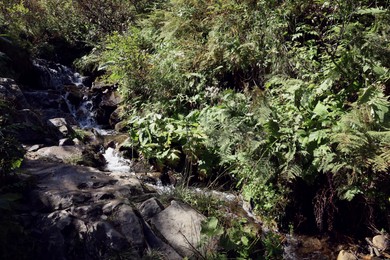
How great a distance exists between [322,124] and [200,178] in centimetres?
223

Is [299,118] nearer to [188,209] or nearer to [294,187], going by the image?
[294,187]

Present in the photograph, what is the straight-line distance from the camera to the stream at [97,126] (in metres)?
4.56

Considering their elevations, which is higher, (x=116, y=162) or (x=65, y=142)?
(x=65, y=142)

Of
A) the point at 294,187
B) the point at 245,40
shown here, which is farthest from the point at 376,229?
the point at 245,40

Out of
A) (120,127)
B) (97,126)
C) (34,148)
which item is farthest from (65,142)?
(97,126)

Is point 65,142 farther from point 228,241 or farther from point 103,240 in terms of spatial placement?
point 228,241

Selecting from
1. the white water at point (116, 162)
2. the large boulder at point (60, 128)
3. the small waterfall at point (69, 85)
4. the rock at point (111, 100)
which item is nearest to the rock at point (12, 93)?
the large boulder at point (60, 128)

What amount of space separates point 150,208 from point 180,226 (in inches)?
16.2

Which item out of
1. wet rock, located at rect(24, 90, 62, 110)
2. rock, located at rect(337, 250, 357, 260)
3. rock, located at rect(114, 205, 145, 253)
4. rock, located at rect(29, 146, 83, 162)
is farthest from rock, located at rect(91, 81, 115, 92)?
rock, located at rect(337, 250, 357, 260)

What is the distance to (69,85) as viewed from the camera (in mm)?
11195

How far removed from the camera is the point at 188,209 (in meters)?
4.08

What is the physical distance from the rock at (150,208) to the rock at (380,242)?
277cm

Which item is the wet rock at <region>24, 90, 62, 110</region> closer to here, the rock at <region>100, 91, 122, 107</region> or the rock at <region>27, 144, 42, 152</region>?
the rock at <region>100, 91, 122, 107</region>

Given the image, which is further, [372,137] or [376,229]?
[376,229]
